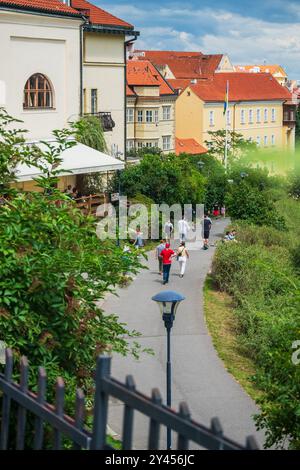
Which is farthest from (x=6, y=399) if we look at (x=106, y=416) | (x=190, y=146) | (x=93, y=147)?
(x=190, y=146)

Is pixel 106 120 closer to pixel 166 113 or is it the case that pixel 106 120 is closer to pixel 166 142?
pixel 166 142

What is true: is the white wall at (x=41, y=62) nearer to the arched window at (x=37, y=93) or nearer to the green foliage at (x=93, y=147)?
the arched window at (x=37, y=93)

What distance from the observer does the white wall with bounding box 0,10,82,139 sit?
113 feet

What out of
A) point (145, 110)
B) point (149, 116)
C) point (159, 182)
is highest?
point (145, 110)

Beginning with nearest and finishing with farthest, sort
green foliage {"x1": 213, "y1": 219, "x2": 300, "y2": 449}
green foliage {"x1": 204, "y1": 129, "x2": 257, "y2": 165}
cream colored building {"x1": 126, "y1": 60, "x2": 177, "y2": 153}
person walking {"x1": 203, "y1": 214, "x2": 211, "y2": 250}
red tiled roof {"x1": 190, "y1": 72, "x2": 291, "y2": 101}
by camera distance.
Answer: green foliage {"x1": 213, "y1": 219, "x2": 300, "y2": 449}, person walking {"x1": 203, "y1": 214, "x2": 211, "y2": 250}, green foliage {"x1": 204, "y1": 129, "x2": 257, "y2": 165}, cream colored building {"x1": 126, "y1": 60, "x2": 177, "y2": 153}, red tiled roof {"x1": 190, "y1": 72, "x2": 291, "y2": 101}

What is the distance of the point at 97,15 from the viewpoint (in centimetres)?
4338

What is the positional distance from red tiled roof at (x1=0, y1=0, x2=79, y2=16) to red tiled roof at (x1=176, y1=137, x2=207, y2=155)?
35.3 meters

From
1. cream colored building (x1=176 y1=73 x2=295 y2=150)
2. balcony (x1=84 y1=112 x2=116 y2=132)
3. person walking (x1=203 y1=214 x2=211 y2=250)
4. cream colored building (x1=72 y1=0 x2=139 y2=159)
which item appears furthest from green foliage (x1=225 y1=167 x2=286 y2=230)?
cream colored building (x1=176 y1=73 x2=295 y2=150)

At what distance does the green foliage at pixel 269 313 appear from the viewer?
10.8 m

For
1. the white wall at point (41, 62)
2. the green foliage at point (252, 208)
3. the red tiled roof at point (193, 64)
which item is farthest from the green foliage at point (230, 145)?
the red tiled roof at point (193, 64)

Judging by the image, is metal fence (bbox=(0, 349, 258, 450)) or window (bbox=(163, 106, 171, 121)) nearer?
metal fence (bbox=(0, 349, 258, 450))

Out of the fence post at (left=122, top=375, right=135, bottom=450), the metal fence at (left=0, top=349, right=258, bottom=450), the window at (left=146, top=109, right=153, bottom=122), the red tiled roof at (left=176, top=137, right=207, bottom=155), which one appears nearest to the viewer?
the metal fence at (left=0, top=349, right=258, bottom=450)

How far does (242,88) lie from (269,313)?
63522 mm

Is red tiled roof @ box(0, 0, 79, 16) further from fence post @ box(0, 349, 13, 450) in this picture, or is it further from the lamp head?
fence post @ box(0, 349, 13, 450)
